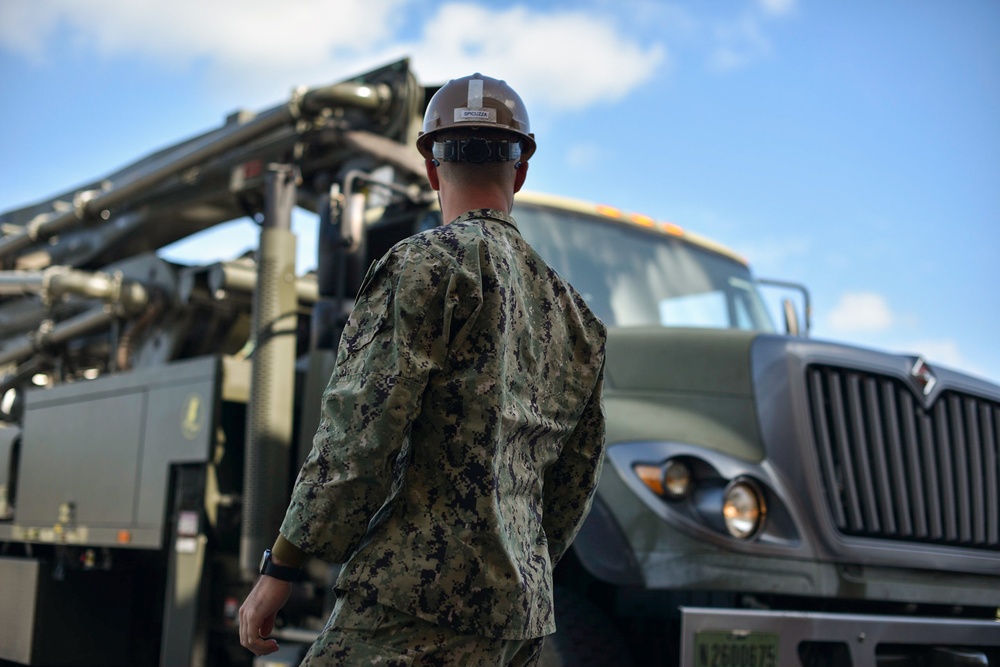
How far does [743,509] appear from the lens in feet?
12.1

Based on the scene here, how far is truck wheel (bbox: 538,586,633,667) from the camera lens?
11.4ft

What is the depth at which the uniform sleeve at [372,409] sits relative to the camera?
1.91 m

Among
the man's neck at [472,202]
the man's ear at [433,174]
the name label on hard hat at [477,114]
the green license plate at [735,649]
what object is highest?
the name label on hard hat at [477,114]

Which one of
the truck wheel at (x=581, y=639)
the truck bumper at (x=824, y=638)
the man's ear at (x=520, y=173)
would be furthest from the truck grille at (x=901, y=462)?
the man's ear at (x=520, y=173)

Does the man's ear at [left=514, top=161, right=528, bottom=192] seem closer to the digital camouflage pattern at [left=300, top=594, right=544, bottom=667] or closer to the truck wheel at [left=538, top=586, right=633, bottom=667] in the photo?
the digital camouflage pattern at [left=300, top=594, right=544, bottom=667]

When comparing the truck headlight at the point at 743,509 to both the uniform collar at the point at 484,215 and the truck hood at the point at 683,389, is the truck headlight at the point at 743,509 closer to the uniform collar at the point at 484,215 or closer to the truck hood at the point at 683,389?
the truck hood at the point at 683,389

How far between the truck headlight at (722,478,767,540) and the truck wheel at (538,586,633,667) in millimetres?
529

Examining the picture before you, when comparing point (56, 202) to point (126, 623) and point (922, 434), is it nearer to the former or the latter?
point (126, 623)

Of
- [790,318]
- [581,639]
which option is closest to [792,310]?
[790,318]

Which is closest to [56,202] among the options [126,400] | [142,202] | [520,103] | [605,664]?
[142,202]

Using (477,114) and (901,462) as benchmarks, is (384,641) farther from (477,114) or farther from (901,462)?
(901,462)

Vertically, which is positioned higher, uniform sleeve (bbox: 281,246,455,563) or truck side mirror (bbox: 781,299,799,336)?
truck side mirror (bbox: 781,299,799,336)

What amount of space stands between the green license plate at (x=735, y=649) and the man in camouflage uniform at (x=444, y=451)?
1259 millimetres

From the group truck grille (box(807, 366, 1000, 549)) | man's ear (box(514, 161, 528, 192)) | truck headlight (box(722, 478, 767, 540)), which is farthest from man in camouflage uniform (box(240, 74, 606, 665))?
truck grille (box(807, 366, 1000, 549))
